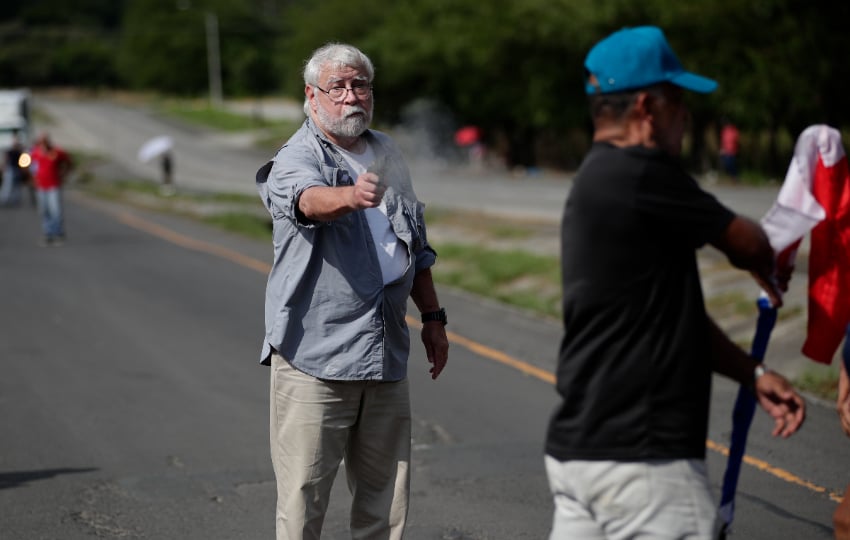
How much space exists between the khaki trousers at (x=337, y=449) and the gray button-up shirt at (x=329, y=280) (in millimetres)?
92

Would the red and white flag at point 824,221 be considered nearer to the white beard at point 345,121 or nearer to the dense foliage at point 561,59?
the white beard at point 345,121

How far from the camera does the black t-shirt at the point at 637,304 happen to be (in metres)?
3.05

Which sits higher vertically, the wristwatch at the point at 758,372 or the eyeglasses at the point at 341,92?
the eyeglasses at the point at 341,92

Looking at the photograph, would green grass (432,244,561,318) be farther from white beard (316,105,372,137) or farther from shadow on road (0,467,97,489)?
white beard (316,105,372,137)

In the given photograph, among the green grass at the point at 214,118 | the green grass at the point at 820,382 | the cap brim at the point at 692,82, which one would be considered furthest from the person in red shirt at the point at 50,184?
the green grass at the point at 214,118

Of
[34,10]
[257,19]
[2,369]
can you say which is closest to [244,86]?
[257,19]

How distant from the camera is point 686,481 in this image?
3113 millimetres

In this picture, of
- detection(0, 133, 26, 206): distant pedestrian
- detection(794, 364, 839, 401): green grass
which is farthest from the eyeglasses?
detection(0, 133, 26, 206): distant pedestrian

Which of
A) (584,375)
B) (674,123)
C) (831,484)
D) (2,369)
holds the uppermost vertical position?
(674,123)

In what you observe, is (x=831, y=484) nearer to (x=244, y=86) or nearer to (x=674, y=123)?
(x=674, y=123)

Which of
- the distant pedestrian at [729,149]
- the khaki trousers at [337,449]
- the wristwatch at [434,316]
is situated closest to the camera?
the khaki trousers at [337,449]

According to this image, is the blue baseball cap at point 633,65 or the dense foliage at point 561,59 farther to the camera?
the dense foliage at point 561,59

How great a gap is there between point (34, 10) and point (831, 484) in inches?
6593

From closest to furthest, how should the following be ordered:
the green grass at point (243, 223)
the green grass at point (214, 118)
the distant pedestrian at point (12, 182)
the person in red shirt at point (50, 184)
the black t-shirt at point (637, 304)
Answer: the black t-shirt at point (637, 304) → the person in red shirt at point (50, 184) → the green grass at point (243, 223) → the distant pedestrian at point (12, 182) → the green grass at point (214, 118)
